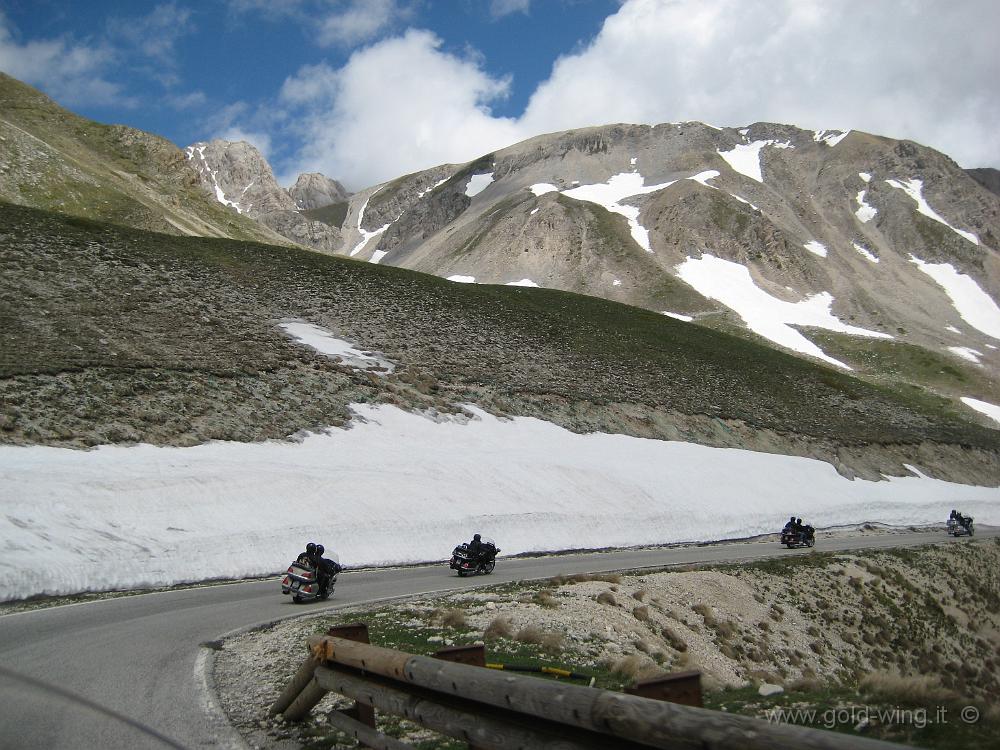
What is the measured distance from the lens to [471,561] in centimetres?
1923

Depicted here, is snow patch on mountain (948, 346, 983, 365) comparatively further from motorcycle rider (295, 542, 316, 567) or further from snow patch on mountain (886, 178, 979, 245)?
motorcycle rider (295, 542, 316, 567)

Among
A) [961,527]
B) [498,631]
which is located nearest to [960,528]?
[961,527]

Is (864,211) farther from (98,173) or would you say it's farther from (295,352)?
(295,352)

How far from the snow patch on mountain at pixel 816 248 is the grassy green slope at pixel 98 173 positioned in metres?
101

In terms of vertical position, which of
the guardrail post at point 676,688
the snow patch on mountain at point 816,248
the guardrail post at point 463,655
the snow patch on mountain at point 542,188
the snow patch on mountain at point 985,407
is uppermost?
the snow patch on mountain at point 542,188

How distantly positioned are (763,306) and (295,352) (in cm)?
9778

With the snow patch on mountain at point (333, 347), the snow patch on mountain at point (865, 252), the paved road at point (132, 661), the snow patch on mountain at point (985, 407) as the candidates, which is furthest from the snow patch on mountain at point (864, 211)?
the paved road at point (132, 661)

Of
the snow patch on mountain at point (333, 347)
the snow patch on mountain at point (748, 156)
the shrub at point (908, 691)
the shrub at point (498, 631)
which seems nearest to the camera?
the shrub at point (908, 691)

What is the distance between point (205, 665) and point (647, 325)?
6462cm

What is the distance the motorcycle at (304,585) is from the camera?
47.3 ft

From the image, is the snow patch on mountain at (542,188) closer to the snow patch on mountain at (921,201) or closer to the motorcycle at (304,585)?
the snow patch on mountain at (921,201)

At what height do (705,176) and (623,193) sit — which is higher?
(705,176)

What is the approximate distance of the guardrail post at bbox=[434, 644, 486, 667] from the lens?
501 cm

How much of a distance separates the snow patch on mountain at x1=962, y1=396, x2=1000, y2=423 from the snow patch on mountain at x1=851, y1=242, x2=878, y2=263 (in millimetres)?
58239
